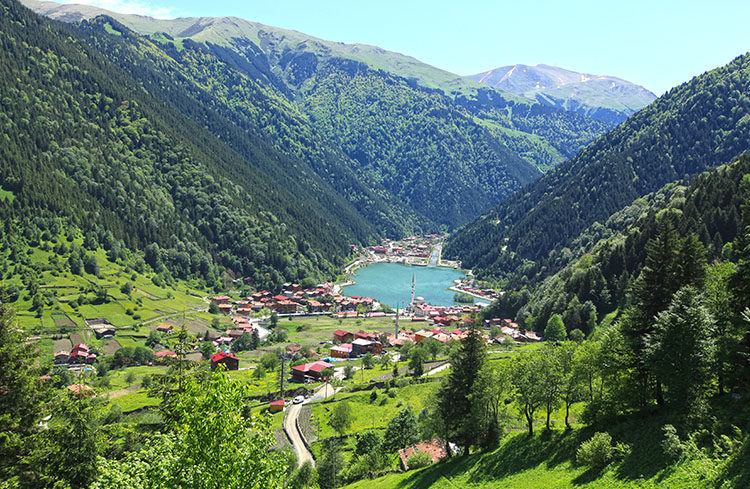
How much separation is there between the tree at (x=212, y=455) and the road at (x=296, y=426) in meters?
39.4

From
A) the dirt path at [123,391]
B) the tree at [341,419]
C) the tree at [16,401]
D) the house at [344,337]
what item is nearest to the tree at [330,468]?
the tree at [341,419]

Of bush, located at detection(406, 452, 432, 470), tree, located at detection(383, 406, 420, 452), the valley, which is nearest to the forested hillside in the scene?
the valley

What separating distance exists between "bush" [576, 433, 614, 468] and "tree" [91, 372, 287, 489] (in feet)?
61.4

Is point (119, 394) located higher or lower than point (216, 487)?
lower


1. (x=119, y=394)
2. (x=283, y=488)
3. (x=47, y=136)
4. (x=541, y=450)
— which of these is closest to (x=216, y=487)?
(x=283, y=488)

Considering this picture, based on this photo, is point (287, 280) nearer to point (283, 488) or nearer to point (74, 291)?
point (74, 291)

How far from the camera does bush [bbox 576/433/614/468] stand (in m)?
25.2

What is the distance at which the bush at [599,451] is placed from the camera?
2522 centimetres

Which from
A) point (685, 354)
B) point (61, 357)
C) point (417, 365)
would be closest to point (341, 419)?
point (417, 365)

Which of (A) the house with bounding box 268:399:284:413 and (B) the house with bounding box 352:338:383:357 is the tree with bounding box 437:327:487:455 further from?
(B) the house with bounding box 352:338:383:357

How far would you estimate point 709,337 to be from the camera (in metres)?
25.1

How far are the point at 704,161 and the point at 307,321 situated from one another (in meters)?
176

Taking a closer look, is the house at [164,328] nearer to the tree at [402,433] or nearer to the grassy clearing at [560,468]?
the tree at [402,433]

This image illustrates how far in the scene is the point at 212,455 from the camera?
49.4 feet
